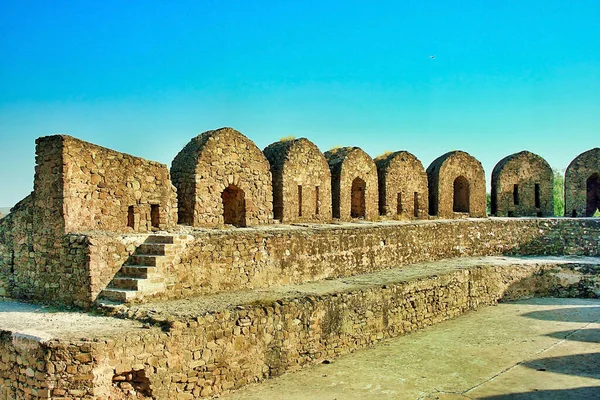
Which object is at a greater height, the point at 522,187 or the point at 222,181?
the point at 522,187

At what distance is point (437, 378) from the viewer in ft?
26.5

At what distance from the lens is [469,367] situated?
8.62 meters

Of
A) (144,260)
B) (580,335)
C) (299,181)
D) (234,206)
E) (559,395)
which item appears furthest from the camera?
(299,181)

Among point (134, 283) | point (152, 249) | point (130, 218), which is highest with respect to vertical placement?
point (130, 218)

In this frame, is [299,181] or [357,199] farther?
[357,199]

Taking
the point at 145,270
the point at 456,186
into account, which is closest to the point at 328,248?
the point at 145,270

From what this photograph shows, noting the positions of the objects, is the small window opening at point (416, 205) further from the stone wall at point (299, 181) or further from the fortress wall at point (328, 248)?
the stone wall at point (299, 181)

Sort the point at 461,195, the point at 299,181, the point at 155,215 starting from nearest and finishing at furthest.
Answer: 1. the point at 155,215
2. the point at 299,181
3. the point at 461,195

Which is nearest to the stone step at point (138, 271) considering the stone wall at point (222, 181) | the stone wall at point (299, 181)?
the stone wall at point (222, 181)

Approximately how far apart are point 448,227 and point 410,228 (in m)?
1.79

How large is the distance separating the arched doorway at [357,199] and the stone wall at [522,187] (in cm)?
595

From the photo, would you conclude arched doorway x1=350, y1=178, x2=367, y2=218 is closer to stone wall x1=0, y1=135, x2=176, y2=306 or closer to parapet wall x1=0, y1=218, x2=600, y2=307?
parapet wall x1=0, y1=218, x2=600, y2=307

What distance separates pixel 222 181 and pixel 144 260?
2501 millimetres

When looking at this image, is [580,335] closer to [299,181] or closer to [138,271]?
[299,181]
